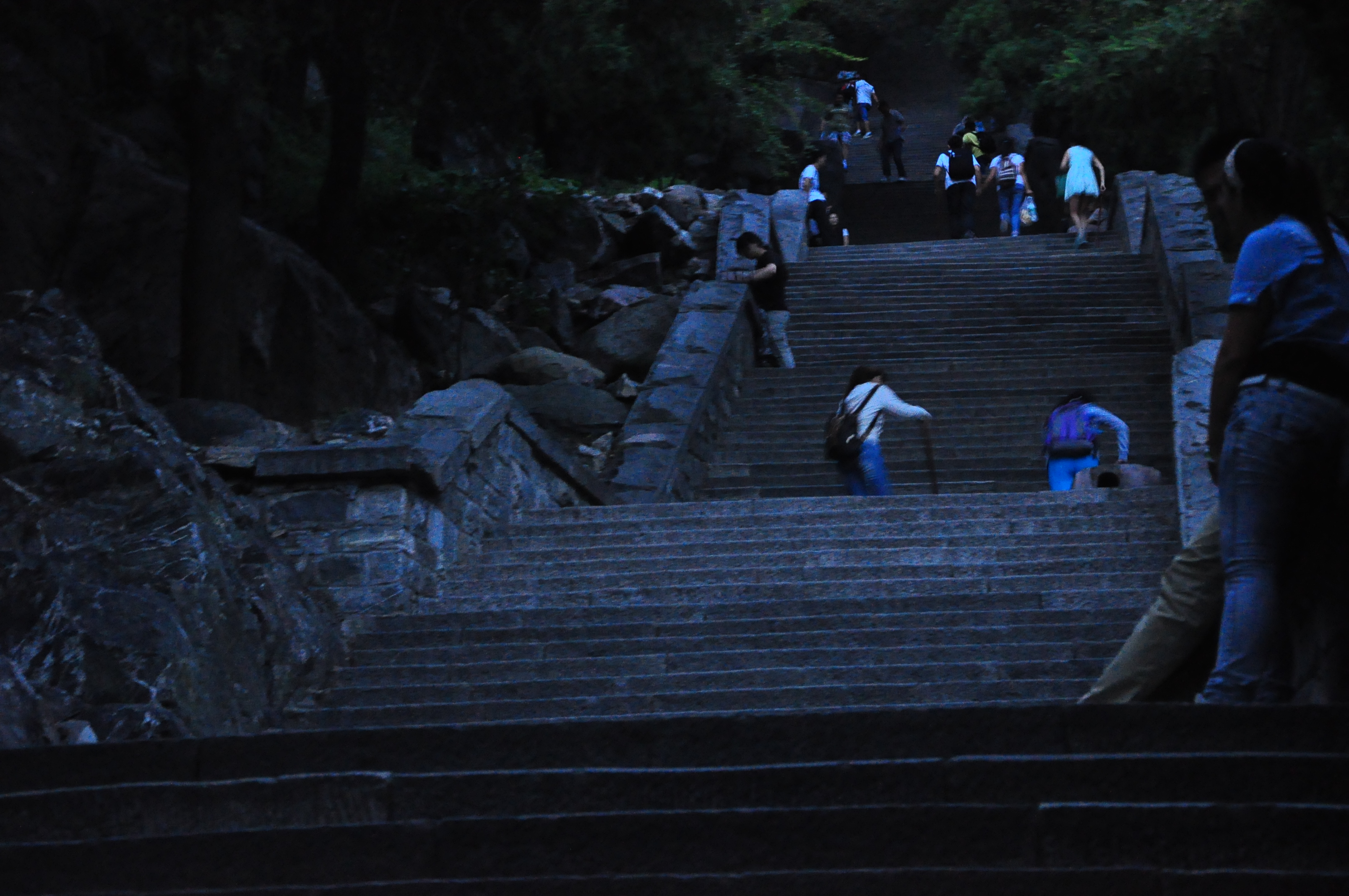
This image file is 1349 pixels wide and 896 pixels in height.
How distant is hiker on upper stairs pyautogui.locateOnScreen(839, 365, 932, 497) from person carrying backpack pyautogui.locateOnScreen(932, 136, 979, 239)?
38.4 feet

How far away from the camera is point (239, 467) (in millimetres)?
8000

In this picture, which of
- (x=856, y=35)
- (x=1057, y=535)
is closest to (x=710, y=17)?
(x=1057, y=535)

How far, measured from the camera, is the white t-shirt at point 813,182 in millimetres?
21297

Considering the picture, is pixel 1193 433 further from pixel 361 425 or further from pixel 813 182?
pixel 813 182

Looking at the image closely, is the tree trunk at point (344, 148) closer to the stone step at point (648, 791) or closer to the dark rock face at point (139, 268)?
the dark rock face at point (139, 268)

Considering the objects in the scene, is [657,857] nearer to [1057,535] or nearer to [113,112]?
[1057,535]

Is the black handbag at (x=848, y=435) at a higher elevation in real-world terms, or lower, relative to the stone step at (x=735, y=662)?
higher

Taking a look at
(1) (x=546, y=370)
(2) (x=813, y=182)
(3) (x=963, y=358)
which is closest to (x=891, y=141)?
(2) (x=813, y=182)

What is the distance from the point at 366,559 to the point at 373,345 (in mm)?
8367

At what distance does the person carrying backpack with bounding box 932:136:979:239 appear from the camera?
863 inches

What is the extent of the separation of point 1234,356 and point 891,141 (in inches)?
972

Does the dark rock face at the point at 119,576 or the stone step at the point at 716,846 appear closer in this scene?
the stone step at the point at 716,846

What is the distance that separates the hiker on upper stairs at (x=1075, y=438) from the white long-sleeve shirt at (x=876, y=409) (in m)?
0.88

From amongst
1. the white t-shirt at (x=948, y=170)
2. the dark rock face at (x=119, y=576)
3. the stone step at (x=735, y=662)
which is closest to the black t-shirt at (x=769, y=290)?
the white t-shirt at (x=948, y=170)
